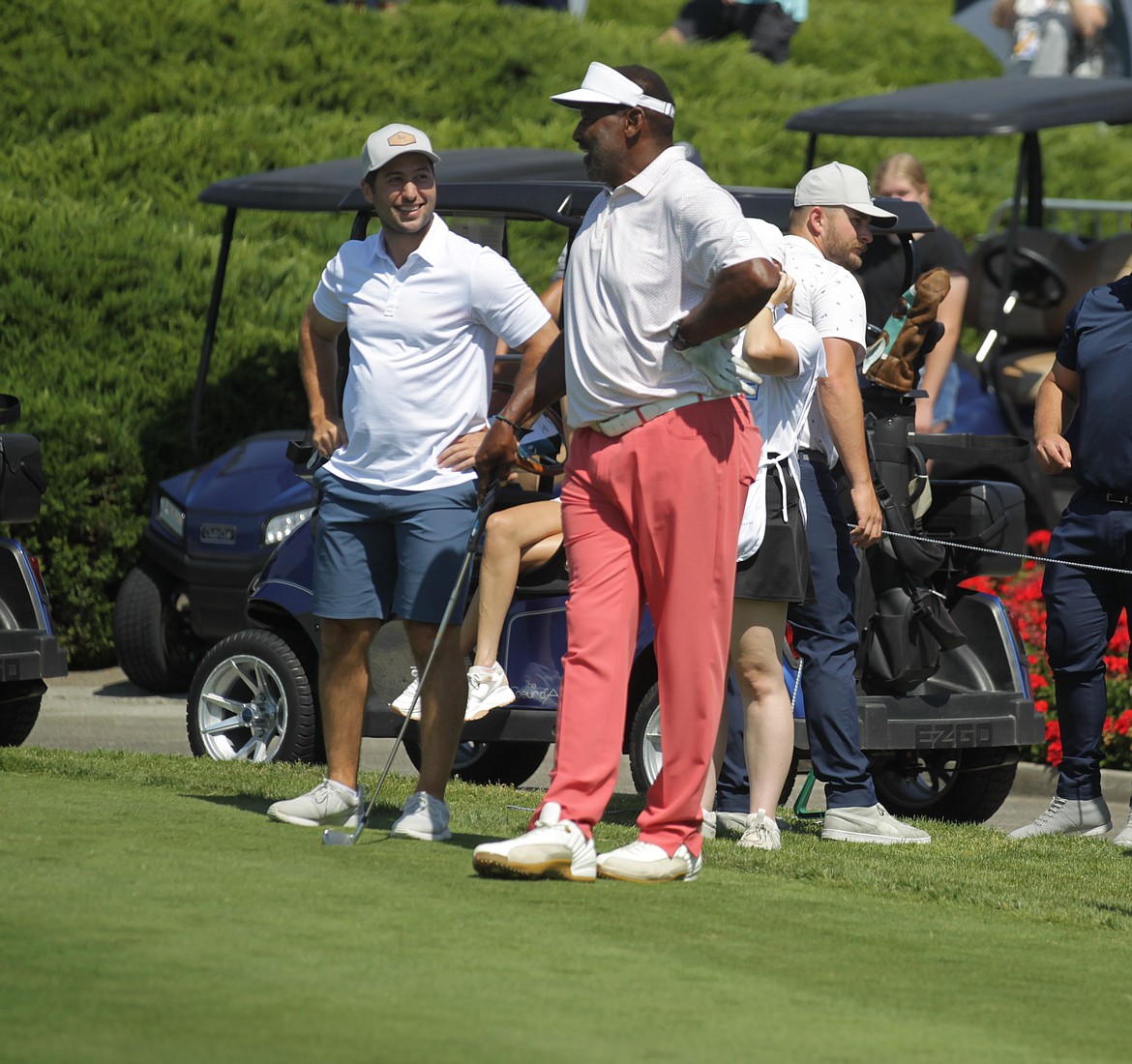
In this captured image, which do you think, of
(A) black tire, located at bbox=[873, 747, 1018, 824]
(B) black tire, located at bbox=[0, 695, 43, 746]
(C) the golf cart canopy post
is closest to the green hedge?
(C) the golf cart canopy post

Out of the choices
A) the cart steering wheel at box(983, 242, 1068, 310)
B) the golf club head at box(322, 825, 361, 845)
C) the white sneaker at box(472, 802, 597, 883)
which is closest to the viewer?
the white sneaker at box(472, 802, 597, 883)

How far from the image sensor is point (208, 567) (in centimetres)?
1055

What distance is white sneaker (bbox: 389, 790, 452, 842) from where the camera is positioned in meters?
5.97

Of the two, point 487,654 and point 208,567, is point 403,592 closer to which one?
point 487,654

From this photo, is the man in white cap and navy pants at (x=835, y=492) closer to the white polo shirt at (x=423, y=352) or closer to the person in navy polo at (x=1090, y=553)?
the person in navy polo at (x=1090, y=553)

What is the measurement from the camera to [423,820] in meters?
5.99

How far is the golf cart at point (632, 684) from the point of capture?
7.75 m

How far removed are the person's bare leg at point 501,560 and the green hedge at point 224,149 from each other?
15.3ft

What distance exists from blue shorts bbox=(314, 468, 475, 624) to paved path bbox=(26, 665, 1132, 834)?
6.10ft

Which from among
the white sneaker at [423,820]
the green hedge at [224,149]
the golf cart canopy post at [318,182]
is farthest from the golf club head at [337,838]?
the green hedge at [224,149]

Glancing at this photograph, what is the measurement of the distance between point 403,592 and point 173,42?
12983 millimetres

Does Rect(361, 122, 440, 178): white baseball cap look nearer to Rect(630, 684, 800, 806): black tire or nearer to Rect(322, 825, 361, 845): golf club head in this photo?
Rect(322, 825, 361, 845): golf club head

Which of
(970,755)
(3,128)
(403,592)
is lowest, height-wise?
(970,755)

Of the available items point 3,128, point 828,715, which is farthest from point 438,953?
point 3,128
